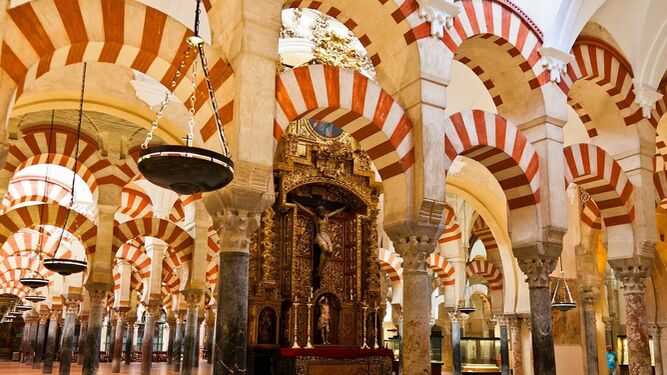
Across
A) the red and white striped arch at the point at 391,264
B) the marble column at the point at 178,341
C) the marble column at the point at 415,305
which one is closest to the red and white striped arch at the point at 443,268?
the red and white striped arch at the point at 391,264

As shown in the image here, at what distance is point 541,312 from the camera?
653 centimetres

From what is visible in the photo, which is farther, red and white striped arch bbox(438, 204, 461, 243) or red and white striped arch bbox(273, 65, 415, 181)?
red and white striped arch bbox(438, 204, 461, 243)

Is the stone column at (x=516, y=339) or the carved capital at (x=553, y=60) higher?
the carved capital at (x=553, y=60)

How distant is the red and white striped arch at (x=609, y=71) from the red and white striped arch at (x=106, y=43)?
16.4 ft

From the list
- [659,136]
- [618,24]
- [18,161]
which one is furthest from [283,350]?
[659,136]

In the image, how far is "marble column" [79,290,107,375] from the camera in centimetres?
867

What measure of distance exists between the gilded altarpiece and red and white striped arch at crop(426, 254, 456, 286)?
3.95m

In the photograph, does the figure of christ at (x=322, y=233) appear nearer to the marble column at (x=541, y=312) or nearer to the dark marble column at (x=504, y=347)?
the marble column at (x=541, y=312)

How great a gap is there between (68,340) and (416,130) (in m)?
7.32

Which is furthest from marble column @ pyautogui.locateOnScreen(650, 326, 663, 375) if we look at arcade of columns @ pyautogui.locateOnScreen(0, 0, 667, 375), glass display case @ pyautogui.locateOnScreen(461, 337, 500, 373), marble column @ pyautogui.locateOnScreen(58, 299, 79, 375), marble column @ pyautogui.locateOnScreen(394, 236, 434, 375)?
marble column @ pyautogui.locateOnScreen(58, 299, 79, 375)

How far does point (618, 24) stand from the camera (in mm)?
7918

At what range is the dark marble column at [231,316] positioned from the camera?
436 cm

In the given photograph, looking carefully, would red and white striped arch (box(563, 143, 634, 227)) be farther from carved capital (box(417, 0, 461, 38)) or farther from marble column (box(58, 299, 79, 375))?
marble column (box(58, 299, 79, 375))

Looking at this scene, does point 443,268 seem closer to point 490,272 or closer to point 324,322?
point 490,272
